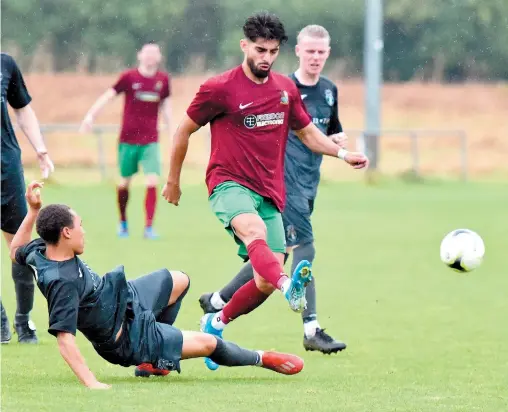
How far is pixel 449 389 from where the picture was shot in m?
6.44

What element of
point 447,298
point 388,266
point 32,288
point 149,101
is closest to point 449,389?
point 32,288

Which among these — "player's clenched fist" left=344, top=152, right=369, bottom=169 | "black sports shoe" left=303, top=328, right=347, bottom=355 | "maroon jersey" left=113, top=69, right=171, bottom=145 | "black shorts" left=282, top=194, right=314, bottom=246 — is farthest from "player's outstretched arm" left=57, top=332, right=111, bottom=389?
"maroon jersey" left=113, top=69, right=171, bottom=145

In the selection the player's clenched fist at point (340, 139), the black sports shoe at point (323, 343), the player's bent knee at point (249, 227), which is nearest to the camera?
the player's bent knee at point (249, 227)

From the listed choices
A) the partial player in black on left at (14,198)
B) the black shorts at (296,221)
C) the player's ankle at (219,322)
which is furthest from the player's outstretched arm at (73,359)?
the black shorts at (296,221)

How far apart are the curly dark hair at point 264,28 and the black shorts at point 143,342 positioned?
1.72m

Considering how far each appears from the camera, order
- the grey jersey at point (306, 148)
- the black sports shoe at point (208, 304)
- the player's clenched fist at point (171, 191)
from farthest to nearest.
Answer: the grey jersey at point (306, 148) < the black sports shoe at point (208, 304) < the player's clenched fist at point (171, 191)

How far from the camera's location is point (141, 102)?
16422mm

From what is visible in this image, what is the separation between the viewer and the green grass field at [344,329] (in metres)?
5.98

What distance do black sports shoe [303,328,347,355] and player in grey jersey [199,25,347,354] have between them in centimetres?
11

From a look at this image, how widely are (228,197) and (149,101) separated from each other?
361 inches

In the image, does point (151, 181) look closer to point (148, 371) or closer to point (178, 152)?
point (178, 152)

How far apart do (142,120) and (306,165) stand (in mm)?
7647

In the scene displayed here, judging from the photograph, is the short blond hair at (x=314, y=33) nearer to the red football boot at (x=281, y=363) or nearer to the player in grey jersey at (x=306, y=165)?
the player in grey jersey at (x=306, y=165)

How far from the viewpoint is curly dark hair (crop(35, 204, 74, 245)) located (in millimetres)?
6270
